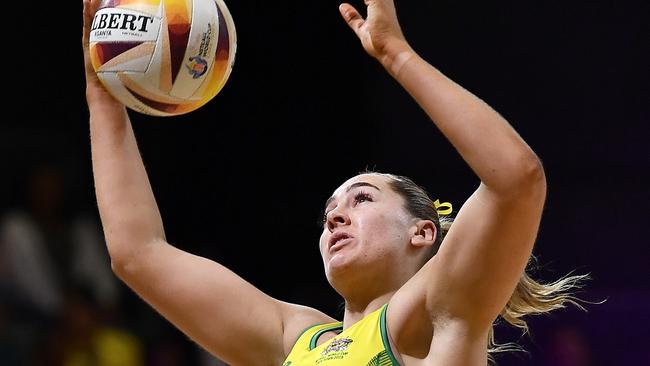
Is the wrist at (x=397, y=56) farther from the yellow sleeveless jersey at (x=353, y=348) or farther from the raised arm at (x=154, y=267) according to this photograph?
the raised arm at (x=154, y=267)

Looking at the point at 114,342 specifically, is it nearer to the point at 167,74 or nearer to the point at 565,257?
the point at 565,257

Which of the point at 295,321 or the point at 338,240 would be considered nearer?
the point at 338,240

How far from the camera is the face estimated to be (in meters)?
3.19

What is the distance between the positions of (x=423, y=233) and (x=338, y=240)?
266 mm

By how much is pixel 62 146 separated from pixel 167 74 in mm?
5207

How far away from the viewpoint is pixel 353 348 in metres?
2.97

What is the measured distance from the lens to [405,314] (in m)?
2.85

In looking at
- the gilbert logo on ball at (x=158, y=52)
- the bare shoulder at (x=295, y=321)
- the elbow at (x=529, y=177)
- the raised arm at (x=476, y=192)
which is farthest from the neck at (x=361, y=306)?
the elbow at (x=529, y=177)

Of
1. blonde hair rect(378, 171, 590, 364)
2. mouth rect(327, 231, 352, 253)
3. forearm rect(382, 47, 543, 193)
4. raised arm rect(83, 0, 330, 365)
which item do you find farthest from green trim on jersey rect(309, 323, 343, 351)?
forearm rect(382, 47, 543, 193)

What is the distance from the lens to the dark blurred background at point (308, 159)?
703 cm

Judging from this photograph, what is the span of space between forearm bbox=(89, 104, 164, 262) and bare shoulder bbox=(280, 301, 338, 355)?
48cm

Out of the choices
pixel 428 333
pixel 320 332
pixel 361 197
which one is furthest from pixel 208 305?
pixel 428 333

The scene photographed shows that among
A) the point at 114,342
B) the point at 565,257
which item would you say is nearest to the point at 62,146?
the point at 114,342

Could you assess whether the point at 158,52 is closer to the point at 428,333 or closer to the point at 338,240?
the point at 338,240
